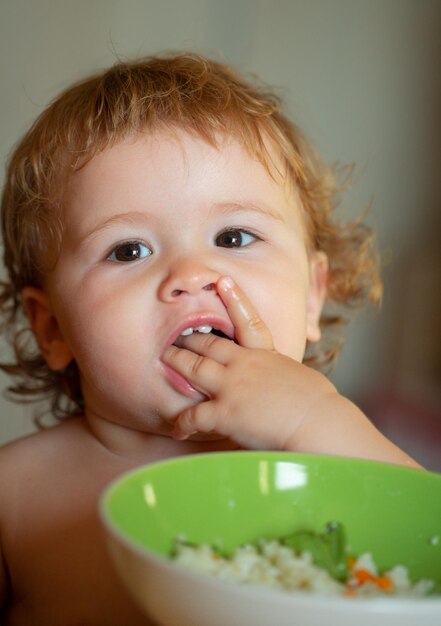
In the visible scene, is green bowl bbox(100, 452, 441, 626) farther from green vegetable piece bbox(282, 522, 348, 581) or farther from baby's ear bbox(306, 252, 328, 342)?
baby's ear bbox(306, 252, 328, 342)

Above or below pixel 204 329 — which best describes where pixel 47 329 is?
below

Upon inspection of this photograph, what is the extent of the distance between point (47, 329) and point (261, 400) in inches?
18.7

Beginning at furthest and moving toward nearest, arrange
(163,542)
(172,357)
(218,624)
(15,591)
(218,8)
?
1. (218,8)
2. (15,591)
3. (172,357)
4. (163,542)
5. (218,624)

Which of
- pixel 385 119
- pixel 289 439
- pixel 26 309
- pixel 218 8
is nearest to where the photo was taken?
pixel 289 439

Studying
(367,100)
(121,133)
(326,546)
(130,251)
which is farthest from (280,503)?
(367,100)

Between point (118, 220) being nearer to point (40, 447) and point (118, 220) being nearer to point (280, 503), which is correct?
point (40, 447)

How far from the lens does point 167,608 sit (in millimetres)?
446

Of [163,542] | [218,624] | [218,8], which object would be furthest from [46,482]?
[218,8]

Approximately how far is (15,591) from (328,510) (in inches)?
22.2

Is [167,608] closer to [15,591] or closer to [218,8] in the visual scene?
[15,591]

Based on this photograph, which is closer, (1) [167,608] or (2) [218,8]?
(1) [167,608]

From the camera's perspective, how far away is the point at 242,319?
0.85 meters

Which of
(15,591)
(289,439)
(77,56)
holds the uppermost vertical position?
(77,56)

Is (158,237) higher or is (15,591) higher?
(158,237)
